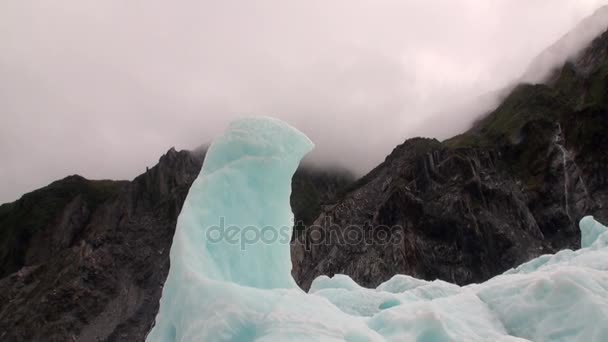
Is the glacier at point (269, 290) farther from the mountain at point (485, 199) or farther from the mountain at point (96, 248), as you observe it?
the mountain at point (96, 248)

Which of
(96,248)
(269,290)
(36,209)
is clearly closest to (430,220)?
(269,290)

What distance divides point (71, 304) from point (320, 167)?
84.4m

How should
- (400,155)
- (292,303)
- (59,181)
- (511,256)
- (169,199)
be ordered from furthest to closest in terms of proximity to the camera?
(59,181), (169,199), (400,155), (511,256), (292,303)

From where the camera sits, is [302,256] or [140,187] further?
[140,187]

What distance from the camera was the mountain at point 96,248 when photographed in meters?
120

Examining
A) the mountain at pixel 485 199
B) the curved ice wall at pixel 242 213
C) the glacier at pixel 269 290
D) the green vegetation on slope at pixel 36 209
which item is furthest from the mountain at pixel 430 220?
the curved ice wall at pixel 242 213

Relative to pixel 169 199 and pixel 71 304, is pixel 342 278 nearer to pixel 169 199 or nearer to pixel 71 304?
pixel 71 304

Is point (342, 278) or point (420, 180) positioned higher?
point (420, 180)

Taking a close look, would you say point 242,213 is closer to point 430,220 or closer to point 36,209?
point 430,220

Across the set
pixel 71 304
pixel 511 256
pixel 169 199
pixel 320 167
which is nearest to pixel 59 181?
pixel 169 199

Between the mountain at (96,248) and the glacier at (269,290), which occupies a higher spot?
the mountain at (96,248)

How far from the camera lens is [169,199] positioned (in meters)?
148

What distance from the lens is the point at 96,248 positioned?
139 m

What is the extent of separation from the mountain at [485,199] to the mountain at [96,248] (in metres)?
23.6
